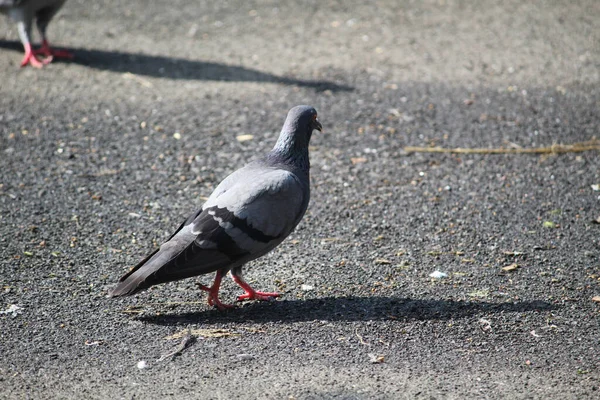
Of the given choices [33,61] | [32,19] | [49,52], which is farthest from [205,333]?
[32,19]

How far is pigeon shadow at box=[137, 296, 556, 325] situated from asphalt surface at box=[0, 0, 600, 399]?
0.02 meters

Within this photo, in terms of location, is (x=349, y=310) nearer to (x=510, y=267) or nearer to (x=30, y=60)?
(x=510, y=267)

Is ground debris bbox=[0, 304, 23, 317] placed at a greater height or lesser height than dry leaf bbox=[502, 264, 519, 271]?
greater

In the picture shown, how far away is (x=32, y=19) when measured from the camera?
827cm

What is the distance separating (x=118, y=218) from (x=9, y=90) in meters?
3.09

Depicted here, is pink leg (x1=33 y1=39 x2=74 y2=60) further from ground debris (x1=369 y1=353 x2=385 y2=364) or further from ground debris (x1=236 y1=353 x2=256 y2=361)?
ground debris (x1=369 y1=353 x2=385 y2=364)

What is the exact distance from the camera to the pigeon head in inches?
181

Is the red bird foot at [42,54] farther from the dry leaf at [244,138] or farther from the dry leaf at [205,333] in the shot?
the dry leaf at [205,333]

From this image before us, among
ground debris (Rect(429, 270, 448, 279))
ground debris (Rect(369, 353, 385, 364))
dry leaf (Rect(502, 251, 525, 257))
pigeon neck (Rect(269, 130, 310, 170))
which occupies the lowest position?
dry leaf (Rect(502, 251, 525, 257))

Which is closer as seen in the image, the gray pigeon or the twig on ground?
the gray pigeon

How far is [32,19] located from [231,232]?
537 cm

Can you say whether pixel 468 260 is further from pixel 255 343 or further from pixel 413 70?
pixel 413 70

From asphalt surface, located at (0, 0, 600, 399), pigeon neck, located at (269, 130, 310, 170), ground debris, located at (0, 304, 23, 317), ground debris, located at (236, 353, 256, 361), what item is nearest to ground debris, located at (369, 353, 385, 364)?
asphalt surface, located at (0, 0, 600, 399)

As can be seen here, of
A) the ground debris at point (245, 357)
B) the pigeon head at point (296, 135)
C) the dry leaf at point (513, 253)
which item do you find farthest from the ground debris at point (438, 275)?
the ground debris at point (245, 357)
